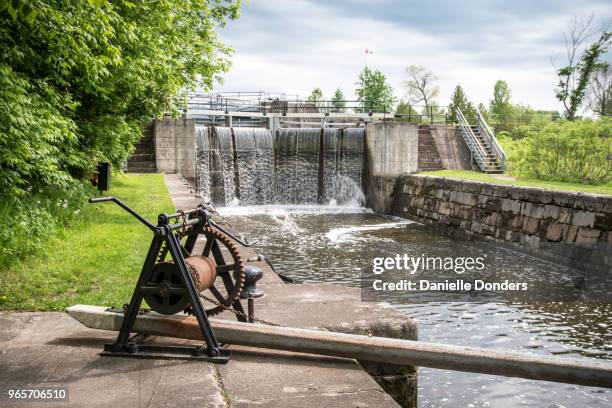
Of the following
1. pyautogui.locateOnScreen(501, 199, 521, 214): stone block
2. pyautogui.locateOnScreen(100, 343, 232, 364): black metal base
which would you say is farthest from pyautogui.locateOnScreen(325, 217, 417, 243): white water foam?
pyautogui.locateOnScreen(100, 343, 232, 364): black metal base

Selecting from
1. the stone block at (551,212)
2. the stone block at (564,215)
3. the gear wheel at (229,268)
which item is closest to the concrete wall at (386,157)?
the stone block at (551,212)

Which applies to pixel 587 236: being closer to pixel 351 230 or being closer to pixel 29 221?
pixel 351 230

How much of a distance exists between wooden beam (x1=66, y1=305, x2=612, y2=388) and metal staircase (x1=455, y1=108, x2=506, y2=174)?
20.9 m

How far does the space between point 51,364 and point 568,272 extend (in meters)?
10.3

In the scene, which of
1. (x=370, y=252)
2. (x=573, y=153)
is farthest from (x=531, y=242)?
(x=573, y=153)

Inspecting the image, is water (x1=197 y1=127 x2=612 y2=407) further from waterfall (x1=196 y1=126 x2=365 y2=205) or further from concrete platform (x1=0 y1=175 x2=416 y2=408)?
concrete platform (x1=0 y1=175 x2=416 y2=408)

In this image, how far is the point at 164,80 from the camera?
12.9 meters

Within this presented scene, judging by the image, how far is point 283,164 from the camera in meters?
24.2

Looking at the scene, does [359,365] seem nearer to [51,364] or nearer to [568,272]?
[51,364]

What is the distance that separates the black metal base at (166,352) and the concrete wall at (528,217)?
9.47 meters

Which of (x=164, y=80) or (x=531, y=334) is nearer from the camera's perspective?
(x=531, y=334)

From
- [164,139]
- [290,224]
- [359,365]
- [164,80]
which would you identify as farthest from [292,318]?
[164,139]

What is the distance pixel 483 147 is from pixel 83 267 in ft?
71.0

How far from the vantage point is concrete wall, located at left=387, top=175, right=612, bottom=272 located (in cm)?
1135
